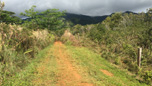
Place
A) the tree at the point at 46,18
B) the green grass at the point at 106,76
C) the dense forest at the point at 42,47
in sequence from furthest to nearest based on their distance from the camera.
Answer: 1. the tree at the point at 46,18
2. the dense forest at the point at 42,47
3. the green grass at the point at 106,76

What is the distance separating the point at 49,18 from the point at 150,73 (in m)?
17.8

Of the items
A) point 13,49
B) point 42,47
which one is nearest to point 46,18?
point 42,47

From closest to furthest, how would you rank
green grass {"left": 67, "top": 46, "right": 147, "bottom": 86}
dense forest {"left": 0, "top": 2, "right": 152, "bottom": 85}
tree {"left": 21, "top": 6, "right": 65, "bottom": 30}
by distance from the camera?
1. green grass {"left": 67, "top": 46, "right": 147, "bottom": 86}
2. dense forest {"left": 0, "top": 2, "right": 152, "bottom": 85}
3. tree {"left": 21, "top": 6, "right": 65, "bottom": 30}

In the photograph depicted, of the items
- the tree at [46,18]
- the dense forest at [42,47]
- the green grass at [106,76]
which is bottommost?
the green grass at [106,76]

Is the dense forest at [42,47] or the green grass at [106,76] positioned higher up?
the dense forest at [42,47]

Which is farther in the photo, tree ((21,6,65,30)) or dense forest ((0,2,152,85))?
tree ((21,6,65,30))

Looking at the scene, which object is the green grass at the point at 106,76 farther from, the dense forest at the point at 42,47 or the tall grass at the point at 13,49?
the tall grass at the point at 13,49

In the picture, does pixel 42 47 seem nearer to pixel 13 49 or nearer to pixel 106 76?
pixel 13 49

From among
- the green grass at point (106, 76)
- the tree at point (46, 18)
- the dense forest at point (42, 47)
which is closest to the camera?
the green grass at point (106, 76)

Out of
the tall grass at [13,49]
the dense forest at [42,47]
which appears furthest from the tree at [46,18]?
the tall grass at [13,49]

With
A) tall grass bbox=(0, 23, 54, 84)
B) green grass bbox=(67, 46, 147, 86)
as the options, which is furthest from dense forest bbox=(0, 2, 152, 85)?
green grass bbox=(67, 46, 147, 86)

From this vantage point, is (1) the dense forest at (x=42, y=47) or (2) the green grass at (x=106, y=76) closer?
(2) the green grass at (x=106, y=76)

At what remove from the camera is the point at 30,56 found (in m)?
6.69

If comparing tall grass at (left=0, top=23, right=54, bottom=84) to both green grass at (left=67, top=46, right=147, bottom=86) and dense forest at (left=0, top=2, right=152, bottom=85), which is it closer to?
dense forest at (left=0, top=2, right=152, bottom=85)
